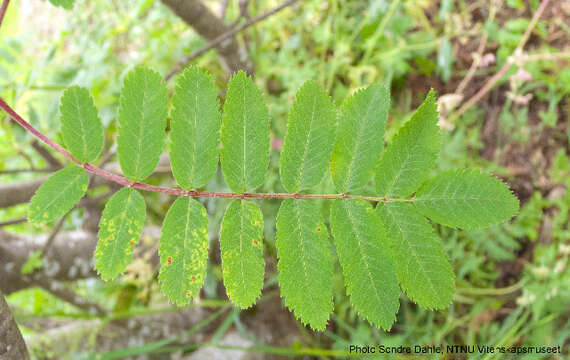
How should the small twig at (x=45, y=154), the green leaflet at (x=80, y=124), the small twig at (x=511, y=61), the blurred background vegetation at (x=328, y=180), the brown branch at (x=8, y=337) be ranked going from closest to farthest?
the brown branch at (x=8, y=337), the green leaflet at (x=80, y=124), the small twig at (x=45, y=154), the blurred background vegetation at (x=328, y=180), the small twig at (x=511, y=61)

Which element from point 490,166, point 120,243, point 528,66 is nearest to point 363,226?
point 120,243

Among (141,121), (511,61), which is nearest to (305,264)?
(141,121)

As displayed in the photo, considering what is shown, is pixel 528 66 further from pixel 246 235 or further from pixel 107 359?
pixel 107 359

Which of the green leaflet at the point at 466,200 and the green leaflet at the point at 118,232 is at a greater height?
the green leaflet at the point at 118,232

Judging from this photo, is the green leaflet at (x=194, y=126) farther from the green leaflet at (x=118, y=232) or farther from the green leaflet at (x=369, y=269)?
the green leaflet at (x=369, y=269)

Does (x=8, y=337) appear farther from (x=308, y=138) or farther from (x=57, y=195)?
(x=308, y=138)

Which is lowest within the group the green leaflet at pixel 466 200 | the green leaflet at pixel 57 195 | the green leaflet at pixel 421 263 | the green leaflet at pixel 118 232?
the green leaflet at pixel 421 263

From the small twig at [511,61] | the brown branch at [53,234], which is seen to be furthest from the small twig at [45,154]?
the small twig at [511,61]

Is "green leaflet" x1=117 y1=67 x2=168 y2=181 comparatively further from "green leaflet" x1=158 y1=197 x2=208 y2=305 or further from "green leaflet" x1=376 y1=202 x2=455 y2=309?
"green leaflet" x1=376 y1=202 x2=455 y2=309
